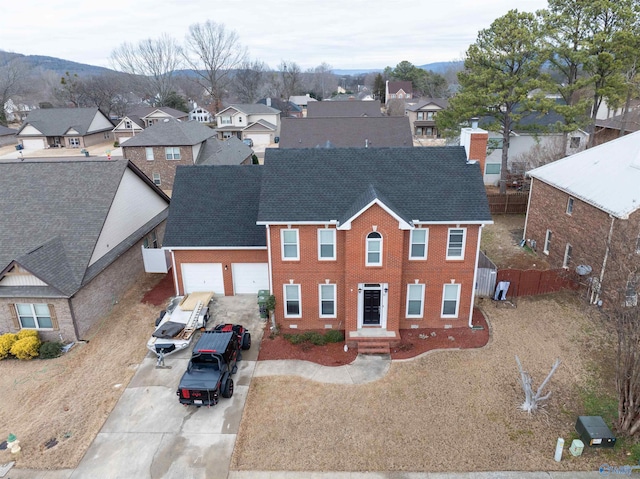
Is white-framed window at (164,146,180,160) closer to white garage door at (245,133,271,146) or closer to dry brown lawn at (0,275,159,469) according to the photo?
dry brown lawn at (0,275,159,469)

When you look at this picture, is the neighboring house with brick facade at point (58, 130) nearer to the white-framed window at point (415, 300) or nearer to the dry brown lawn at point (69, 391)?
the dry brown lawn at point (69, 391)

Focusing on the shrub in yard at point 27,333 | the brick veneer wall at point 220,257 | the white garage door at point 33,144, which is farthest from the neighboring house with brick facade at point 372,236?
the white garage door at point 33,144

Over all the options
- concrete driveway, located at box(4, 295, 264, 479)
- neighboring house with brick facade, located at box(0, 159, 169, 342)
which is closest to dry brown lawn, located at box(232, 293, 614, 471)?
concrete driveway, located at box(4, 295, 264, 479)

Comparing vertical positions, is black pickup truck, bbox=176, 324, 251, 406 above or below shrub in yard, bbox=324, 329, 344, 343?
above

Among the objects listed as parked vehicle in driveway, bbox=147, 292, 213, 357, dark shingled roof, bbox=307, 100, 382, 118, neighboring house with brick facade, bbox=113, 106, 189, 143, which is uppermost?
dark shingled roof, bbox=307, 100, 382, 118

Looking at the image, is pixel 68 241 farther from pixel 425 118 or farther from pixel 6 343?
pixel 425 118

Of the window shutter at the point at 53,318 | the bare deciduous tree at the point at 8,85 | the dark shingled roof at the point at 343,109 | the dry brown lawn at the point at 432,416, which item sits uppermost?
the bare deciduous tree at the point at 8,85
